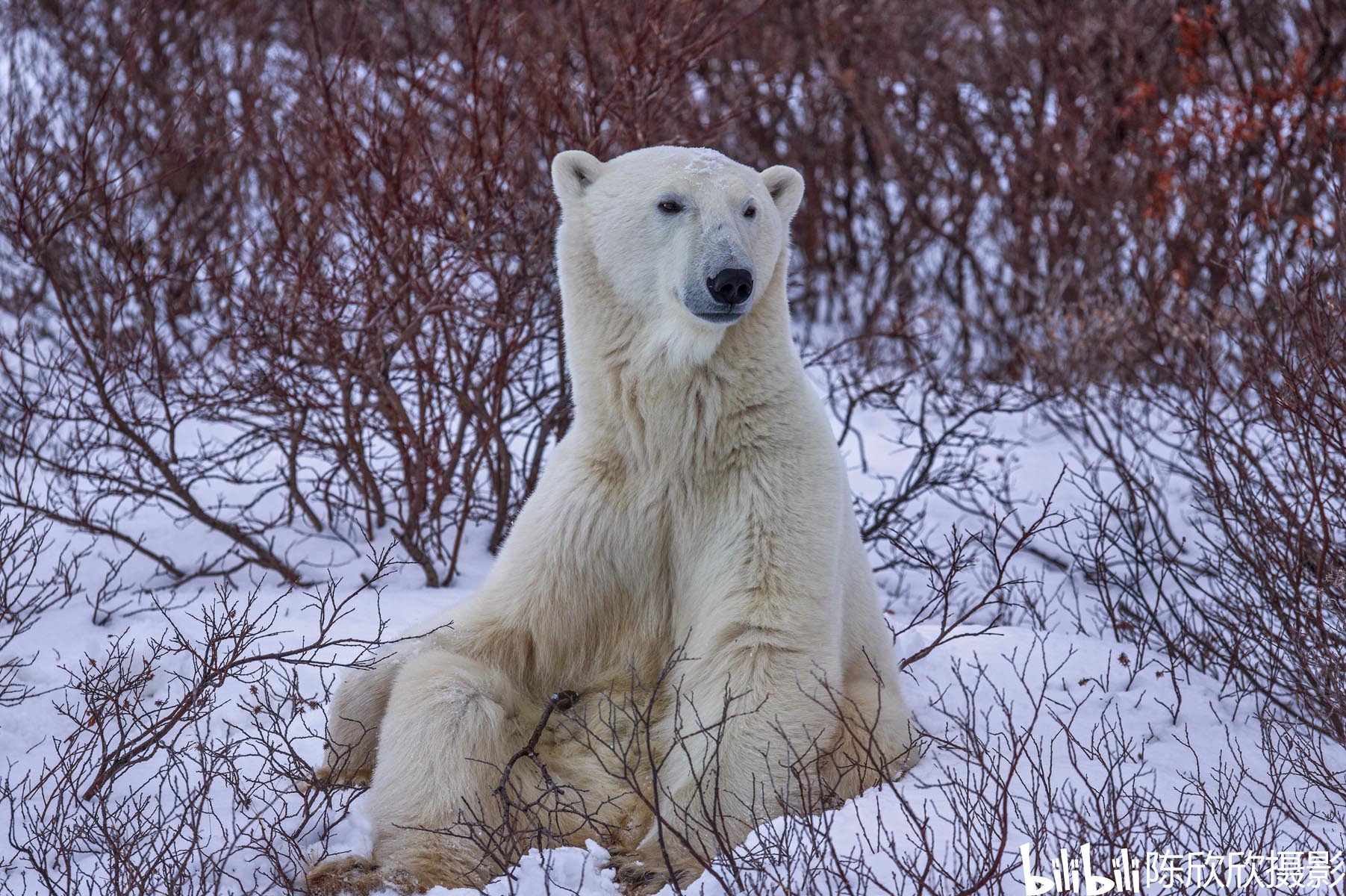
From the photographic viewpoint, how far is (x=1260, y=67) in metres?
6.48

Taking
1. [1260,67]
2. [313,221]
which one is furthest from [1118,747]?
[1260,67]

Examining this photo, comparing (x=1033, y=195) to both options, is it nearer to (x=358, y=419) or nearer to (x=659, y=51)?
(x=659, y=51)

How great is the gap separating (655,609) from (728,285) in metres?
0.65

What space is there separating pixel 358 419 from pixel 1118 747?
2397 millimetres

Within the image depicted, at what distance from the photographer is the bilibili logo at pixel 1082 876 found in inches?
63.3

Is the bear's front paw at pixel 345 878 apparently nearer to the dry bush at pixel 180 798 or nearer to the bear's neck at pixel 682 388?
the dry bush at pixel 180 798

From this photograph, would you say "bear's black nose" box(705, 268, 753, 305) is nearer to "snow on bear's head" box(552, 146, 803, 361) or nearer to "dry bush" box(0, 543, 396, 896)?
"snow on bear's head" box(552, 146, 803, 361)

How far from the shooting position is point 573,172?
254 cm

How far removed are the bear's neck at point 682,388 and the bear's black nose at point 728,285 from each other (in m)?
0.08

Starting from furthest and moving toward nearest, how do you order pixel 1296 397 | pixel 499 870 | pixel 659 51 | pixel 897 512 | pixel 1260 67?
pixel 1260 67 → pixel 897 512 → pixel 659 51 → pixel 1296 397 → pixel 499 870

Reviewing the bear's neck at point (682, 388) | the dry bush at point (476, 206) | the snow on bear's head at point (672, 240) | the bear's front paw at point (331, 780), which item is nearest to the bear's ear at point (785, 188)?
the snow on bear's head at point (672, 240)

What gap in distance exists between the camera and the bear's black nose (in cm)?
218

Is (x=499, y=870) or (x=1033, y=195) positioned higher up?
(x=1033, y=195)

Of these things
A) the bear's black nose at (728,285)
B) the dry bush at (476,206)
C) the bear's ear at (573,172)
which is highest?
the dry bush at (476,206)
